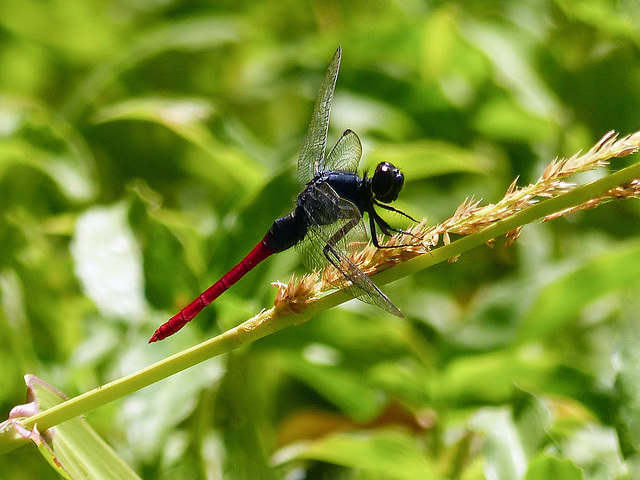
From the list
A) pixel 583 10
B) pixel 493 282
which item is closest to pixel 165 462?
pixel 493 282

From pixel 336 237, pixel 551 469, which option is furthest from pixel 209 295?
pixel 551 469

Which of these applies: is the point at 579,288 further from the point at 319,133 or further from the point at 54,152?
the point at 54,152

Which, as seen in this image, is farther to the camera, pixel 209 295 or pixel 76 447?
pixel 209 295

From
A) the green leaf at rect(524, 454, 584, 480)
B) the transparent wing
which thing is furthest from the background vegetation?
the transparent wing

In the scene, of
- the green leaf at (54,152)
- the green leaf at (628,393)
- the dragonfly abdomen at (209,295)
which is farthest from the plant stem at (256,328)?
the green leaf at (54,152)

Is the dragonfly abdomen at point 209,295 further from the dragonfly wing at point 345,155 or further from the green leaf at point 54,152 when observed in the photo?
the green leaf at point 54,152

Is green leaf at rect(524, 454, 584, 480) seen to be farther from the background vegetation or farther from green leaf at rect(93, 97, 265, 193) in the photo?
green leaf at rect(93, 97, 265, 193)

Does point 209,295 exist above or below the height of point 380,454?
above
